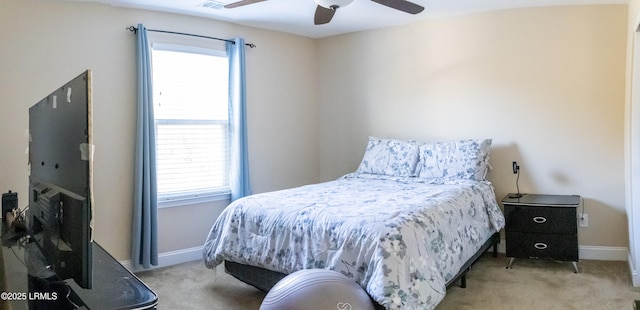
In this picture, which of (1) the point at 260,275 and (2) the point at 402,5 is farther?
(2) the point at 402,5

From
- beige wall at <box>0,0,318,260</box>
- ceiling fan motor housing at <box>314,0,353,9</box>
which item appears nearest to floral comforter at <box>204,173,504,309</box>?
beige wall at <box>0,0,318,260</box>

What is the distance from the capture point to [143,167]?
3621 mm

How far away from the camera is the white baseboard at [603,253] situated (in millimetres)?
3641

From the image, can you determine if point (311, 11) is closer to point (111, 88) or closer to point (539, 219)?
point (111, 88)

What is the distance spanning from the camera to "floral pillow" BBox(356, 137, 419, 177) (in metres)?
4.12

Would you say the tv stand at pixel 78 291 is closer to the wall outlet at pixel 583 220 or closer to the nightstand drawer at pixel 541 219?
the nightstand drawer at pixel 541 219

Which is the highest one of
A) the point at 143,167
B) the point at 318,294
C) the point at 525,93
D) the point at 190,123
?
the point at 525,93

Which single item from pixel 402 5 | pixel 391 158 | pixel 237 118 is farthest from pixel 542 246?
pixel 237 118

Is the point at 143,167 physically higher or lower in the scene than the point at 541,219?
higher

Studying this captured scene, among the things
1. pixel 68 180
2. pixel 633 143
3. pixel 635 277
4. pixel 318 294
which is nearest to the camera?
pixel 68 180

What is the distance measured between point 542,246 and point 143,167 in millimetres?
3300

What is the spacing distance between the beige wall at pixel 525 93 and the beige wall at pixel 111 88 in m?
1.10

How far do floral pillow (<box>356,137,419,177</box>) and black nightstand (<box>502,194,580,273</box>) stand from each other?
2.97ft

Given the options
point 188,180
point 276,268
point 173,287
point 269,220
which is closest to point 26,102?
point 188,180
